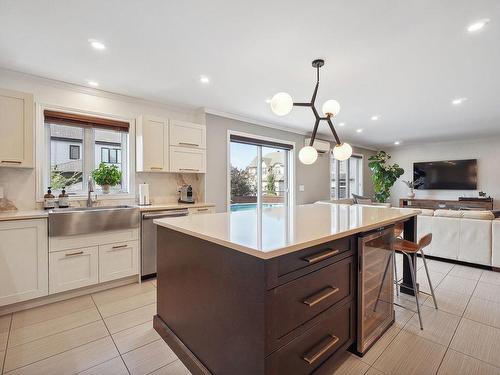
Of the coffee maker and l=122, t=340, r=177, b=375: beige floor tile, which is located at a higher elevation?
the coffee maker

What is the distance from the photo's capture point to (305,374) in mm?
1333

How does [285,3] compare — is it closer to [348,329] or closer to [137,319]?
[348,329]

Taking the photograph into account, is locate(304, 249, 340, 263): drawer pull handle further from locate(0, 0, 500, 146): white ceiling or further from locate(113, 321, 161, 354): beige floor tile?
locate(0, 0, 500, 146): white ceiling

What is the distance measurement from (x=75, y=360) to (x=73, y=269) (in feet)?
3.70

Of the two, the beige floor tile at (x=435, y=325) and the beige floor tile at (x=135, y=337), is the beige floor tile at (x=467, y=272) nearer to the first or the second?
the beige floor tile at (x=435, y=325)

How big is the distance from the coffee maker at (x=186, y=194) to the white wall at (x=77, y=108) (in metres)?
0.14

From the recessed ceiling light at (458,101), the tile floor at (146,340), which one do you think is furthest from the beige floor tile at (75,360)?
the recessed ceiling light at (458,101)

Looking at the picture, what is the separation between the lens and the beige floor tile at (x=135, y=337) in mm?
1842

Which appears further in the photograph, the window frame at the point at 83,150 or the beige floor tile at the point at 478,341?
the window frame at the point at 83,150

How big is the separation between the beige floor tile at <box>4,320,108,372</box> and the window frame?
1.59 metres

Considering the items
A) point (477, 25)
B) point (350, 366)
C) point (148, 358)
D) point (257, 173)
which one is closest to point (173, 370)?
point (148, 358)

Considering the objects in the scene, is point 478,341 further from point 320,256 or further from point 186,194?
point 186,194

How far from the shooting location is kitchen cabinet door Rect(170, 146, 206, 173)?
11.6 feet

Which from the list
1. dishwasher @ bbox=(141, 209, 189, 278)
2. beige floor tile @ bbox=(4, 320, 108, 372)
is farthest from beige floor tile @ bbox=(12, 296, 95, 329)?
dishwasher @ bbox=(141, 209, 189, 278)
